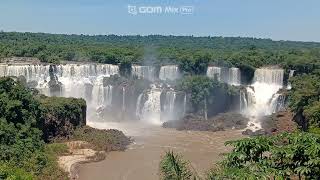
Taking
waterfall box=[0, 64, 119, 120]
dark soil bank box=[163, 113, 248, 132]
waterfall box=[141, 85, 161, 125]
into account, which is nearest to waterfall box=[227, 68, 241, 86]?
dark soil bank box=[163, 113, 248, 132]

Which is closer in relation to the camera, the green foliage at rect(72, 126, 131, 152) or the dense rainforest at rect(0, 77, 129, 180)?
the dense rainforest at rect(0, 77, 129, 180)

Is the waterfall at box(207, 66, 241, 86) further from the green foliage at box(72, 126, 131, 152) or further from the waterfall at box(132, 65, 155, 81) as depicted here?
the green foliage at box(72, 126, 131, 152)

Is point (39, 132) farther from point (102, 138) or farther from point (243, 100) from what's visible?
point (243, 100)

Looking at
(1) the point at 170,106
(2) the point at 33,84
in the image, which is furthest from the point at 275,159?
(2) the point at 33,84

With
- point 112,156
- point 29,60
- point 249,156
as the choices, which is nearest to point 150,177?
point 112,156

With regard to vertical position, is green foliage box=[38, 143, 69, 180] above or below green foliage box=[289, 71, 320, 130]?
below

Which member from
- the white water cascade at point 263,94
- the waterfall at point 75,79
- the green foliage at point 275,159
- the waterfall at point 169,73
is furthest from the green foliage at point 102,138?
the green foliage at point 275,159

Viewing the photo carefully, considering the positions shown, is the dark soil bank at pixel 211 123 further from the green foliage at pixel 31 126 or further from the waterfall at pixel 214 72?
the green foliage at pixel 31 126
